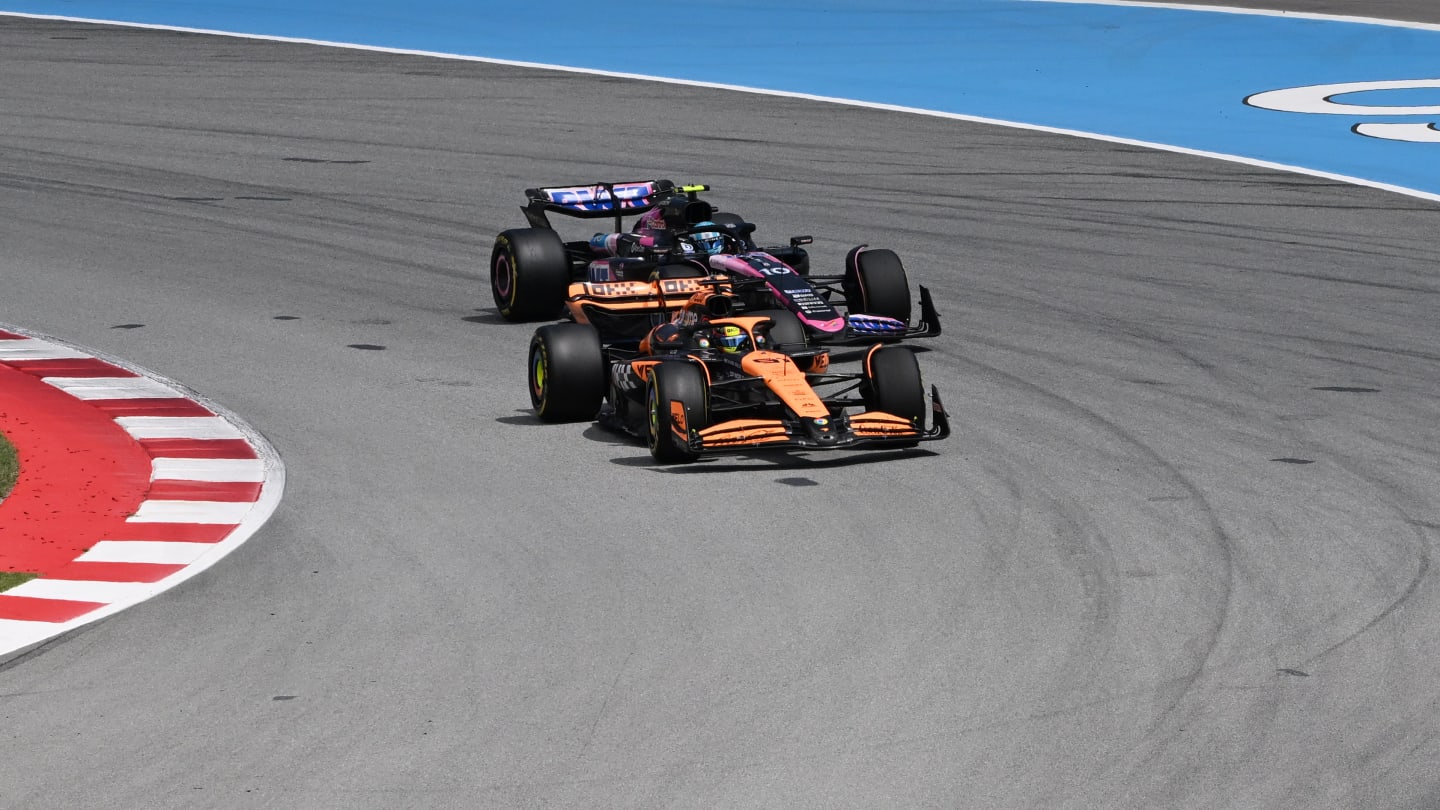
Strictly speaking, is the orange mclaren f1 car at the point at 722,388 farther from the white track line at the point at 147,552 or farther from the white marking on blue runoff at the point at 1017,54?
the white marking on blue runoff at the point at 1017,54

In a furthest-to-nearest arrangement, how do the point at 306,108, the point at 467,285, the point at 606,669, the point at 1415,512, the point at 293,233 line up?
1. the point at 306,108
2. the point at 293,233
3. the point at 467,285
4. the point at 1415,512
5. the point at 606,669

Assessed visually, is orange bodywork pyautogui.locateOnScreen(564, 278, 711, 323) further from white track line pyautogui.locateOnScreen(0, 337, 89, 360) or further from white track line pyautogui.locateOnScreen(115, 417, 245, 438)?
white track line pyautogui.locateOnScreen(0, 337, 89, 360)

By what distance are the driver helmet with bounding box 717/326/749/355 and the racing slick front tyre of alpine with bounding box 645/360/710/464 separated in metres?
0.62

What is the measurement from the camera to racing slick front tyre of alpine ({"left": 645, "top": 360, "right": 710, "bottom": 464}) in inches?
385

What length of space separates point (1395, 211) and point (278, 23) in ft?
58.4

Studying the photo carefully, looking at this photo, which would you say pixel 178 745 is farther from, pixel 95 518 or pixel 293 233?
pixel 293 233

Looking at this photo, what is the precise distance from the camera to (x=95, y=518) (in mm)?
8984

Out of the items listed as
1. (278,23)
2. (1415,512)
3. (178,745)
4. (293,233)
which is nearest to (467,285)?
(293,233)

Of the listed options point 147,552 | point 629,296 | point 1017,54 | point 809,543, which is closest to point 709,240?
point 629,296

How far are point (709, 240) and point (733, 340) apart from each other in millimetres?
2282

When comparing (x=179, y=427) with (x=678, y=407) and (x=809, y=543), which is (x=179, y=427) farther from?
(x=809, y=543)

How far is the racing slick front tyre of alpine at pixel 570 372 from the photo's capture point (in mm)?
10750

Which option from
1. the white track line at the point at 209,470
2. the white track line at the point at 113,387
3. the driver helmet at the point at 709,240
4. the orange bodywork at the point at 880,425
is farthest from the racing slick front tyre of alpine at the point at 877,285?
the white track line at the point at 209,470

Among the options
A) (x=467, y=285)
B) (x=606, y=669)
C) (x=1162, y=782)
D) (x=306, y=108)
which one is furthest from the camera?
(x=306, y=108)
